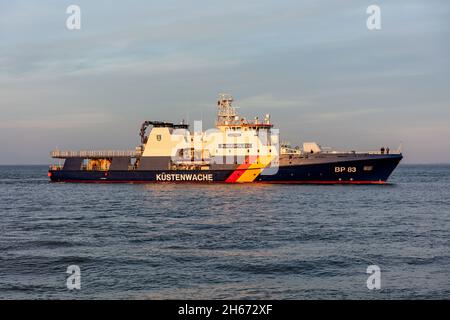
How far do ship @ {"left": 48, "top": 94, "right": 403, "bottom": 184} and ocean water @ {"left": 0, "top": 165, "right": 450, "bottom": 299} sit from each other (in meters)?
21.4

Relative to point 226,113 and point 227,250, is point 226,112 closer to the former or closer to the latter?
point 226,113

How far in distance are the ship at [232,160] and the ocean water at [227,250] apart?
2141cm

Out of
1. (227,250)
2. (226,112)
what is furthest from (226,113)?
(227,250)

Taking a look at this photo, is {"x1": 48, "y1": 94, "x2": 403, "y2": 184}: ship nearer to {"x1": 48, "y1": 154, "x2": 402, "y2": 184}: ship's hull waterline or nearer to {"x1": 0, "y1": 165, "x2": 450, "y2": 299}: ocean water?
{"x1": 48, "y1": 154, "x2": 402, "y2": 184}: ship's hull waterline

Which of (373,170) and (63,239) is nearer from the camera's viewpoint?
(63,239)

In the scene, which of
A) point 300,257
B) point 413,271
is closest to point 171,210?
point 300,257

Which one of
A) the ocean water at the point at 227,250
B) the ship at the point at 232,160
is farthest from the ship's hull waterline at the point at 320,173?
the ocean water at the point at 227,250

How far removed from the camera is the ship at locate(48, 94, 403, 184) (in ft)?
215

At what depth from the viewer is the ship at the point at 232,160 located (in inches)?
2576

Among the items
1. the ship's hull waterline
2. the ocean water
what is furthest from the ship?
the ocean water
